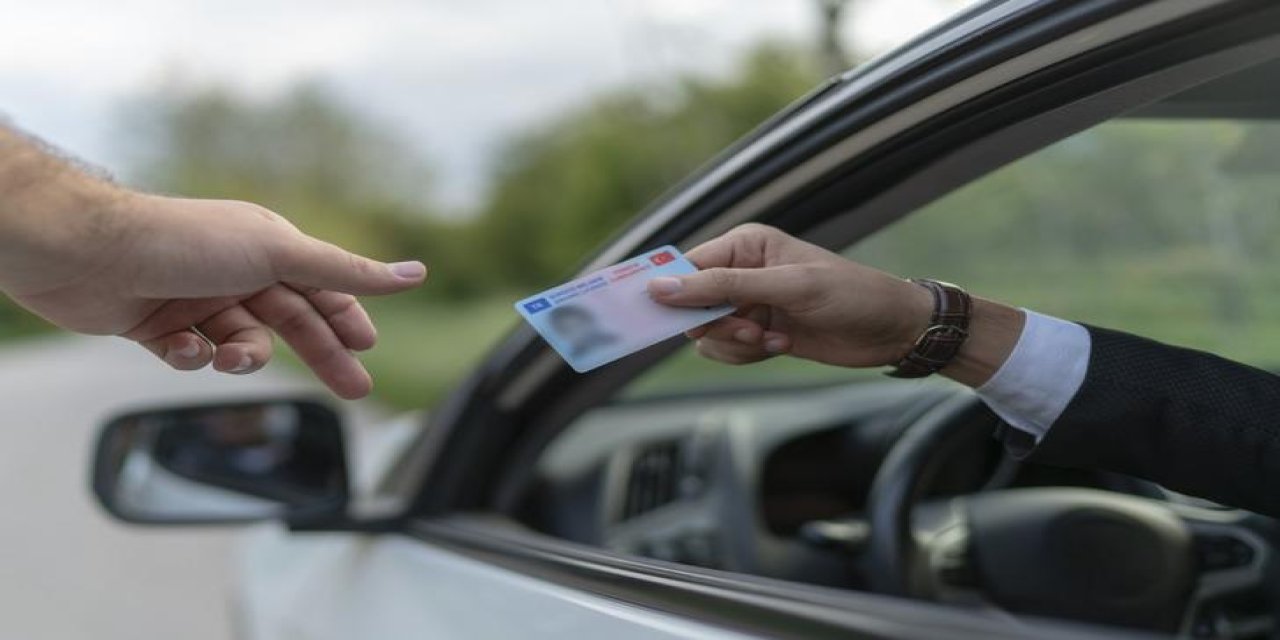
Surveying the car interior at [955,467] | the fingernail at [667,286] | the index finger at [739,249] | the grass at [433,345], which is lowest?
the grass at [433,345]

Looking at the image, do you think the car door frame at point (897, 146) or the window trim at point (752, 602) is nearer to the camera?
the window trim at point (752, 602)

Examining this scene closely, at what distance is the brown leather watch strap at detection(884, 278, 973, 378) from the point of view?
155 centimetres

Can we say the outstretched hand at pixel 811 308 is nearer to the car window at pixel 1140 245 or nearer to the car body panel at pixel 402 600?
the car window at pixel 1140 245

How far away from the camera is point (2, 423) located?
544 inches

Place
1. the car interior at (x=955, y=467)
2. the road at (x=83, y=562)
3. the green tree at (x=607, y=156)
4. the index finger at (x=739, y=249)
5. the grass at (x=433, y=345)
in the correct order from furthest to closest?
the green tree at (x=607, y=156) → the grass at (x=433, y=345) → the road at (x=83, y=562) → the car interior at (x=955, y=467) → the index finger at (x=739, y=249)

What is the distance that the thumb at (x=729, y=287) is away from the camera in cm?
141

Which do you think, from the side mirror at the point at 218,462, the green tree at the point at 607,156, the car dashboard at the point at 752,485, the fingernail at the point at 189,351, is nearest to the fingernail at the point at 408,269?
the fingernail at the point at 189,351

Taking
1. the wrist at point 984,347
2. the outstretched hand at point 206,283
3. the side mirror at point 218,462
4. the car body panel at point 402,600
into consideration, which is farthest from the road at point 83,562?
the wrist at point 984,347

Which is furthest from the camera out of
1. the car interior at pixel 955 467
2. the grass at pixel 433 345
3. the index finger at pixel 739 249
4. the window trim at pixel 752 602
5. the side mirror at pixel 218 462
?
the grass at pixel 433 345

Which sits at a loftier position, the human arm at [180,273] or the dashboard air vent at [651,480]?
the human arm at [180,273]

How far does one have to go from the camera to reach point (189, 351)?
1.52 metres

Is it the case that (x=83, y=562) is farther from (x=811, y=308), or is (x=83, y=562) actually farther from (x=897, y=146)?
(x=897, y=146)

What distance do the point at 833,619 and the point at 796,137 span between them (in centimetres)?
63

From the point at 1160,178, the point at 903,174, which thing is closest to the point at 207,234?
the point at 903,174
